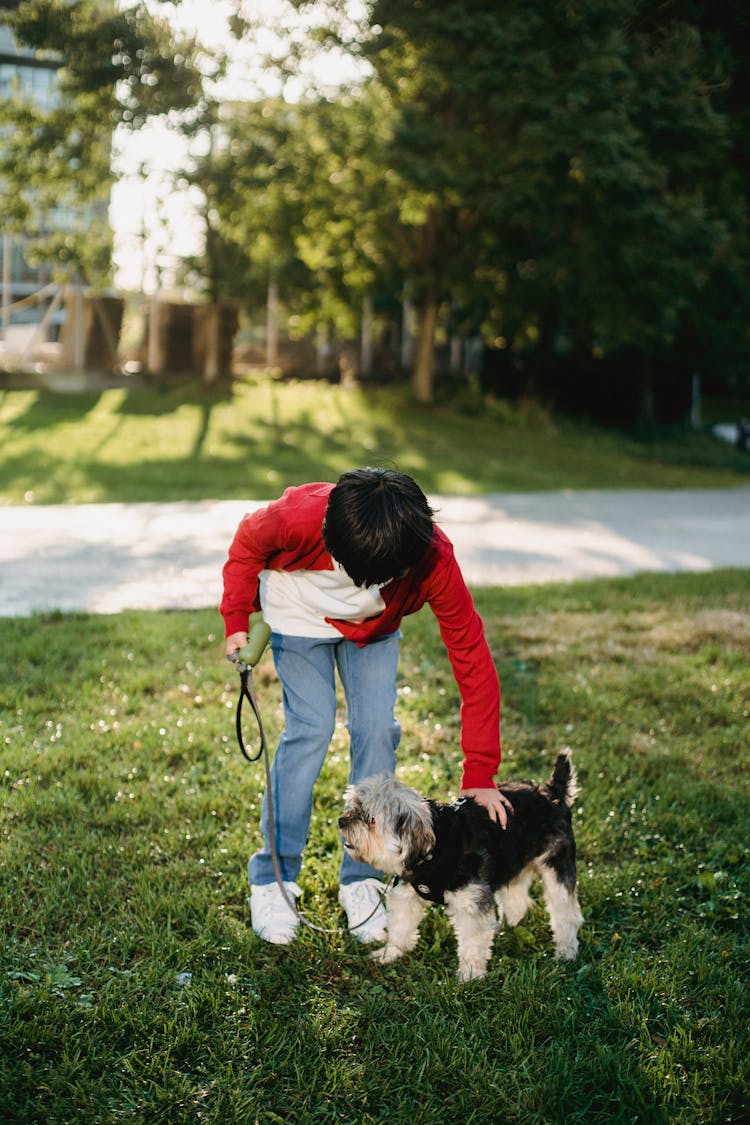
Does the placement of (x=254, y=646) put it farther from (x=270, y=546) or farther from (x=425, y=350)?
(x=425, y=350)

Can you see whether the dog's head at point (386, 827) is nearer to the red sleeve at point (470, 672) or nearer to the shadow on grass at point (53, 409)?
the red sleeve at point (470, 672)

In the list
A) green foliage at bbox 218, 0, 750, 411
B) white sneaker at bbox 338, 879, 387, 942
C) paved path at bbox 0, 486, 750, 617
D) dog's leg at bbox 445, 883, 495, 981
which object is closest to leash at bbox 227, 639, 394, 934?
white sneaker at bbox 338, 879, 387, 942

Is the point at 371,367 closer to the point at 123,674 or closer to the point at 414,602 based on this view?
the point at 123,674

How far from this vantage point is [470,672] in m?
3.39

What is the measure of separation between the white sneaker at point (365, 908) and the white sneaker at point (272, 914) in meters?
0.19

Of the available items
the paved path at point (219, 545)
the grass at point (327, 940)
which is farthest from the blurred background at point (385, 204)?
the grass at point (327, 940)

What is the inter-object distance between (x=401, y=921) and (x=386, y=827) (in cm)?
50

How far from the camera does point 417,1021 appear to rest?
123 inches

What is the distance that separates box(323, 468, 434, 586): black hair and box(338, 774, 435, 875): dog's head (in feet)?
2.11

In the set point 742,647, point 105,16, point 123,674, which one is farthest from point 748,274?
point 123,674

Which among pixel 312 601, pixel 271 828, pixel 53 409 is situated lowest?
pixel 271 828

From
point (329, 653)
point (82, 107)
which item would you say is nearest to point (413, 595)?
point (329, 653)

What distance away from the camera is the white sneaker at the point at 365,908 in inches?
143

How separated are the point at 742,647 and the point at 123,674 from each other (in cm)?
391
